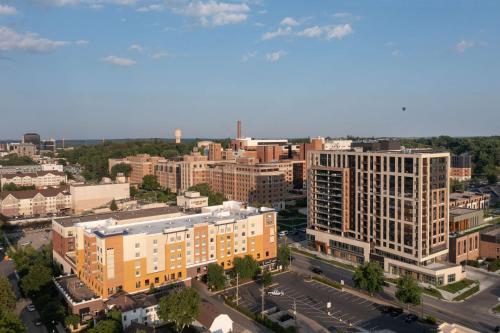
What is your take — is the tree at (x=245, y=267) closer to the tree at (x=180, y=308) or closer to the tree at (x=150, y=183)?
the tree at (x=180, y=308)

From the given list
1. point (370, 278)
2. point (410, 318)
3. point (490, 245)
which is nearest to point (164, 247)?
point (370, 278)

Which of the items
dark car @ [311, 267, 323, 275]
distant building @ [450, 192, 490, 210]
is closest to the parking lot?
dark car @ [311, 267, 323, 275]

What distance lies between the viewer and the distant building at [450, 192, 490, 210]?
251ft

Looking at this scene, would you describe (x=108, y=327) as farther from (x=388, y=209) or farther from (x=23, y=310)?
(x=388, y=209)

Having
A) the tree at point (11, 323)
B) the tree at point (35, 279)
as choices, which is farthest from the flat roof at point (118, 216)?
the tree at point (11, 323)

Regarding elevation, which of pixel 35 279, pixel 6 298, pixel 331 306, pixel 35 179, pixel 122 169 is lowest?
pixel 331 306

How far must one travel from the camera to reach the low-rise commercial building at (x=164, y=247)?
43.7 meters

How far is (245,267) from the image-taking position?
4834cm

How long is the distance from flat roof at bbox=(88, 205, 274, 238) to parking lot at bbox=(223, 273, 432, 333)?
8736 mm

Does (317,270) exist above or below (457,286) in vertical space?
above

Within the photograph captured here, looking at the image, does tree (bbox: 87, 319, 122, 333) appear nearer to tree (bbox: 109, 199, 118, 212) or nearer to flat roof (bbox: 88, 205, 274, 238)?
flat roof (bbox: 88, 205, 274, 238)

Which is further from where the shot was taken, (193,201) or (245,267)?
(193,201)

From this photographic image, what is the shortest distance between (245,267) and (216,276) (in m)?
3.66

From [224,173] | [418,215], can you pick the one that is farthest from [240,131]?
[418,215]
